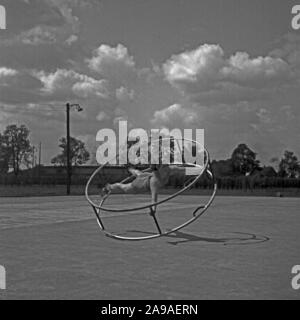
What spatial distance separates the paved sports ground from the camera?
558cm

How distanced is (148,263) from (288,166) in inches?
3107

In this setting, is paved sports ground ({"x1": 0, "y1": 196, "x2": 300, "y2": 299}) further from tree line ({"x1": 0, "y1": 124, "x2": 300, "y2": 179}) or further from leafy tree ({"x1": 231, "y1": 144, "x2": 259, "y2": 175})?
leafy tree ({"x1": 231, "y1": 144, "x2": 259, "y2": 175})

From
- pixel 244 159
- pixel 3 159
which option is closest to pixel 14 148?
pixel 3 159

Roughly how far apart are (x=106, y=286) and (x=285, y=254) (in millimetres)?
4106

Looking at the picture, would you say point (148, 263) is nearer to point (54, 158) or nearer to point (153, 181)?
point (153, 181)

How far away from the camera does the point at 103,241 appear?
400 inches

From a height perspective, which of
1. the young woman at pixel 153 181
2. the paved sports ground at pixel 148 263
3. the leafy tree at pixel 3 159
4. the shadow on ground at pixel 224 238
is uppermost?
the leafy tree at pixel 3 159

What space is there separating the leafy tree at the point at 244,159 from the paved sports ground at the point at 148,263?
252ft

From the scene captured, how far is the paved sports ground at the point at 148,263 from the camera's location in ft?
18.3

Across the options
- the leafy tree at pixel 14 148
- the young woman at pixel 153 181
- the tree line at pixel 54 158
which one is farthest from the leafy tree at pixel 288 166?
the young woman at pixel 153 181

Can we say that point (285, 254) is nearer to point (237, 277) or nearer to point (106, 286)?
point (237, 277)

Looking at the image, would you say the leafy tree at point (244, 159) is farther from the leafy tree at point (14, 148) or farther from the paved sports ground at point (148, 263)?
the paved sports ground at point (148, 263)

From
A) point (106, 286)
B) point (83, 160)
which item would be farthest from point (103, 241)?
point (83, 160)

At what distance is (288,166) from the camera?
270 ft
